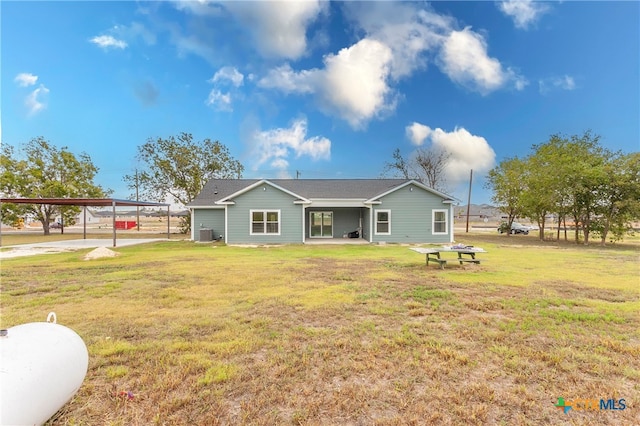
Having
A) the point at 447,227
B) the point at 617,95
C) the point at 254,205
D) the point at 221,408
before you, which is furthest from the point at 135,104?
the point at 617,95

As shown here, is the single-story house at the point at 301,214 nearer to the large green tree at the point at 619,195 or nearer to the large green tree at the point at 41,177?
the large green tree at the point at 619,195

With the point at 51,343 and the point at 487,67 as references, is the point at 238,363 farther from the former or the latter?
Answer: the point at 487,67

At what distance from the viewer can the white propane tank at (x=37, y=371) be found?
1.84 metres

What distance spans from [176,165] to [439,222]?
22552mm

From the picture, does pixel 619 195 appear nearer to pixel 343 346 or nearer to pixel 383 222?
pixel 383 222

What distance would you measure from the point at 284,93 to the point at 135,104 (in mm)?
11029

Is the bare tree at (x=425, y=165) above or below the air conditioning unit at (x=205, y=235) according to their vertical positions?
above

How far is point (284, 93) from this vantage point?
2383cm

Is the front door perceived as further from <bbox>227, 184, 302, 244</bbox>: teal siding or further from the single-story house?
<bbox>227, 184, 302, 244</bbox>: teal siding

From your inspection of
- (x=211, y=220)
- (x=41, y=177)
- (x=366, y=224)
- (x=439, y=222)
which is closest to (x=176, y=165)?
(x=211, y=220)

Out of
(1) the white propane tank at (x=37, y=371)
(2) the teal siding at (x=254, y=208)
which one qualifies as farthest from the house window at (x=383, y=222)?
(1) the white propane tank at (x=37, y=371)

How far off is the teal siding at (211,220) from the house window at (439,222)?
14109mm

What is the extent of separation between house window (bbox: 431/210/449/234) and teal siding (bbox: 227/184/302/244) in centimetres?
870

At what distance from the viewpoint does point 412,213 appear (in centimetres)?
1916
